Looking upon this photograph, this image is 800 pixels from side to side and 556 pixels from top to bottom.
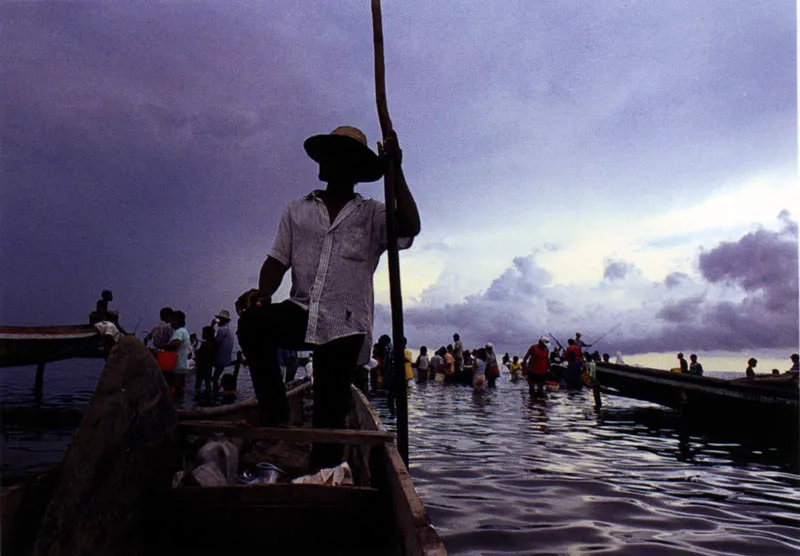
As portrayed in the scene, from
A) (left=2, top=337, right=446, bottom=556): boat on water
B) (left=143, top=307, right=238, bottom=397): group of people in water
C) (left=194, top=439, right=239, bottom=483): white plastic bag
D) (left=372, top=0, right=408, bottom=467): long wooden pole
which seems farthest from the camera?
(left=143, top=307, right=238, bottom=397): group of people in water

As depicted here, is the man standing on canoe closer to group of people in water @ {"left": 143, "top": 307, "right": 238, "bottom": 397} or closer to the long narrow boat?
group of people in water @ {"left": 143, "top": 307, "right": 238, "bottom": 397}

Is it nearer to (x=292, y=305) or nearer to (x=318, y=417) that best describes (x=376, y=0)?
(x=292, y=305)

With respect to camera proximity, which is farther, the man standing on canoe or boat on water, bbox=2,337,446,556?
the man standing on canoe

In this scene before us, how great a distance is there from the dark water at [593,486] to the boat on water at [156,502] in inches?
39.4

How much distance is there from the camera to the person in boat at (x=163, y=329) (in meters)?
9.71

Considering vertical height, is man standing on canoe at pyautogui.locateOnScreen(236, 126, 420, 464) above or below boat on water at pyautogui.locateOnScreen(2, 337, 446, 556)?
above

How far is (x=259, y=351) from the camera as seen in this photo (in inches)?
115

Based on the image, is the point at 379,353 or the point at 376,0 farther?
the point at 379,353

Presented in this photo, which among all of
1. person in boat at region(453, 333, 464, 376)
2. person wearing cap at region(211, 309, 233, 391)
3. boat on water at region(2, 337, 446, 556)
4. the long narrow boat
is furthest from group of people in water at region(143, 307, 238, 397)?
→ person in boat at region(453, 333, 464, 376)

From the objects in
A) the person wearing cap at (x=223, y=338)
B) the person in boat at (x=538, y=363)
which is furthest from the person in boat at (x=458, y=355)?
the person wearing cap at (x=223, y=338)

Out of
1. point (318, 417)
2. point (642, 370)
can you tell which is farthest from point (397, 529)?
point (642, 370)

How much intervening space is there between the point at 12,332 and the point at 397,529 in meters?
11.8

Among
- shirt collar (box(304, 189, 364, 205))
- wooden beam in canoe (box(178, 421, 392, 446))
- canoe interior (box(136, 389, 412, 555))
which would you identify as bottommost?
canoe interior (box(136, 389, 412, 555))

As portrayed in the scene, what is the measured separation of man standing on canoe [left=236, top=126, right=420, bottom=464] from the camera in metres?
2.92
